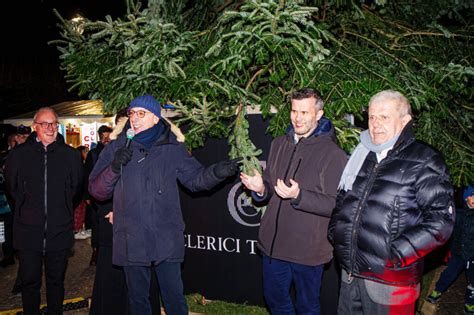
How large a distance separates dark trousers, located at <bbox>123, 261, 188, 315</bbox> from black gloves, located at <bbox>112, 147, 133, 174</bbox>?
90 cm

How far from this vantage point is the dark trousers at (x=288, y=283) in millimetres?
3730

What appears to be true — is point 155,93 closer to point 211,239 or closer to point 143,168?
point 143,168

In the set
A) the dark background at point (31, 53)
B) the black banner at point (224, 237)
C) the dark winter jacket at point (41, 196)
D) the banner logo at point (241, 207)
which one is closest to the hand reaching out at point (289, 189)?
the black banner at point (224, 237)

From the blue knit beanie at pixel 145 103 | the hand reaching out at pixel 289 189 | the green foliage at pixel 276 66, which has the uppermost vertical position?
the green foliage at pixel 276 66

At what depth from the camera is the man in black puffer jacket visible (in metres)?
2.95

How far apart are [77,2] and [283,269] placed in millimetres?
19723

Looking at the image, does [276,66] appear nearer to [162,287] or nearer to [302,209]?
[302,209]

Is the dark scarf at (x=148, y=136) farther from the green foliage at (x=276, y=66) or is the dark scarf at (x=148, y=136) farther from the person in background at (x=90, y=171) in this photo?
the person in background at (x=90, y=171)

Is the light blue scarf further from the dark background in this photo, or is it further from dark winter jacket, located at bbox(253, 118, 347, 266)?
the dark background

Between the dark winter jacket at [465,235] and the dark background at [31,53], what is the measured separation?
19.0 metres

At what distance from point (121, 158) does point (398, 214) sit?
2.21 m

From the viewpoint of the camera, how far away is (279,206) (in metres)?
3.82

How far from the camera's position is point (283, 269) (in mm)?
3803

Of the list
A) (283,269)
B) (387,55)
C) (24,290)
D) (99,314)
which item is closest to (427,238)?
(283,269)
